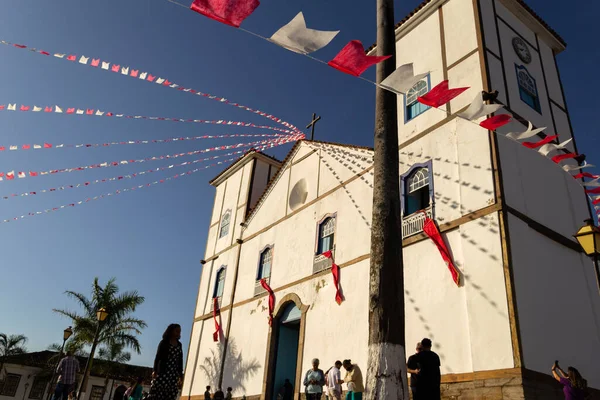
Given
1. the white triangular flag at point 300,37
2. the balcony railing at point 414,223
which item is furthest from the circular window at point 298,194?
the white triangular flag at point 300,37

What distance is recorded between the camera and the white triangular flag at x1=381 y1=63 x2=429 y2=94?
6.30m

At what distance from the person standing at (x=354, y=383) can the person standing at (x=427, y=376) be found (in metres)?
3.42

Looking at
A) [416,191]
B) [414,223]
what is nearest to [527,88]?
[416,191]

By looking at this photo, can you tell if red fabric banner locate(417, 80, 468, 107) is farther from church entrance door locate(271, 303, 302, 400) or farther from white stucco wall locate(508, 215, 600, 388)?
church entrance door locate(271, 303, 302, 400)

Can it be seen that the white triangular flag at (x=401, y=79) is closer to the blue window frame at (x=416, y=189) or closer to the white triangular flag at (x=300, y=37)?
the white triangular flag at (x=300, y=37)

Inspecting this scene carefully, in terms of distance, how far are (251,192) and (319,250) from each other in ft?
22.8

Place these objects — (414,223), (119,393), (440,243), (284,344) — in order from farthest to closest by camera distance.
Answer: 1. (284,344)
2. (414,223)
3. (440,243)
4. (119,393)

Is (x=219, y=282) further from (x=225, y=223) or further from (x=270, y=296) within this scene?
(x=270, y=296)

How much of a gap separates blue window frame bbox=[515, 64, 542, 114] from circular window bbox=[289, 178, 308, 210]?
787 centimetres

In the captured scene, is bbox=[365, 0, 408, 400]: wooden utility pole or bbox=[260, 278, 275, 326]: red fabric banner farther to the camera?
bbox=[260, 278, 275, 326]: red fabric banner

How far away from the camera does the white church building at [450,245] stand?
973 cm

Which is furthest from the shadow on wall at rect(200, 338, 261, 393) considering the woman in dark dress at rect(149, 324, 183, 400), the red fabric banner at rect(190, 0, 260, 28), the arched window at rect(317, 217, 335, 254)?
the red fabric banner at rect(190, 0, 260, 28)

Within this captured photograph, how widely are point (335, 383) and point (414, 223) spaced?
4401 mm

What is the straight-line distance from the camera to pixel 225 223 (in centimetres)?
2238
